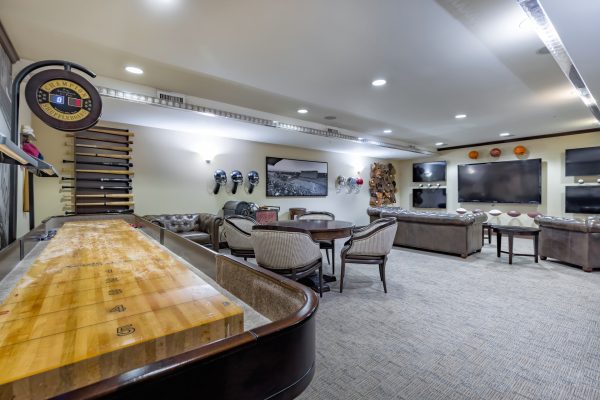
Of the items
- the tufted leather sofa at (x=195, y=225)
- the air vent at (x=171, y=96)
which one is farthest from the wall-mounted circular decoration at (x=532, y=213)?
the air vent at (x=171, y=96)

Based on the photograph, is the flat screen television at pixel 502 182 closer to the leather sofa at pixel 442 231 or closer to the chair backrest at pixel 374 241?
the leather sofa at pixel 442 231

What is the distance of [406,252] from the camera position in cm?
577

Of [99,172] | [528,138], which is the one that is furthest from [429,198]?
[99,172]

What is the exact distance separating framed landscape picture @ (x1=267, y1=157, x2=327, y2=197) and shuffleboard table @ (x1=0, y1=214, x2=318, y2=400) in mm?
6312

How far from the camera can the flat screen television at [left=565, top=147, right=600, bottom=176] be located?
23.2ft

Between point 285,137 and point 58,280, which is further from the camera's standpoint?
point 285,137

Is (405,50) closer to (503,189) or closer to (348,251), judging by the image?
(348,251)

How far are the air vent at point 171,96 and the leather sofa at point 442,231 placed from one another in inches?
182

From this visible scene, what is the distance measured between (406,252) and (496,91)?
3.17 metres

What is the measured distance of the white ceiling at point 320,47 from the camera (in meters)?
2.45

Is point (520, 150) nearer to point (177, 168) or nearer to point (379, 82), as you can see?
point (379, 82)

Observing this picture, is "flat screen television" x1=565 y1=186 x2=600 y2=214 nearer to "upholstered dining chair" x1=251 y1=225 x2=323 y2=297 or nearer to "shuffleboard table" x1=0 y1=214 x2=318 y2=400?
"upholstered dining chair" x1=251 y1=225 x2=323 y2=297

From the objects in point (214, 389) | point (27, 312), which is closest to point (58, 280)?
point (27, 312)

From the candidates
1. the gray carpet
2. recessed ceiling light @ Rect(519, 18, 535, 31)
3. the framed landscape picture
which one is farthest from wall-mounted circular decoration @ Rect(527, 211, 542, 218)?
recessed ceiling light @ Rect(519, 18, 535, 31)
